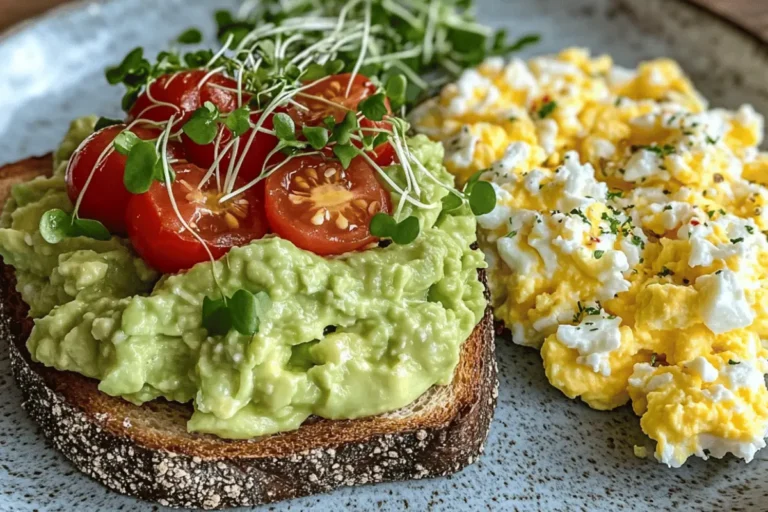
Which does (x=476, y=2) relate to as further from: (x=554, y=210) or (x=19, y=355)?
(x=19, y=355)

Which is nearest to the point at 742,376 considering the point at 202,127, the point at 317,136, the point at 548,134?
the point at 548,134

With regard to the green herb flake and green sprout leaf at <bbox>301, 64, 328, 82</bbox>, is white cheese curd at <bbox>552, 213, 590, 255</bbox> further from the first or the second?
green sprout leaf at <bbox>301, 64, 328, 82</bbox>

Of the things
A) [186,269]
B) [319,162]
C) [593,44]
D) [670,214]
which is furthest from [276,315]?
[593,44]

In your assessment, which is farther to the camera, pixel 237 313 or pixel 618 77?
pixel 618 77

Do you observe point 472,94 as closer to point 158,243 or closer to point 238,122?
point 238,122

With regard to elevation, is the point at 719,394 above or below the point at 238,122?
below

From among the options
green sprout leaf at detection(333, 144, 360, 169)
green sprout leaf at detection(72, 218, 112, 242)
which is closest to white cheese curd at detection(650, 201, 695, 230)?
green sprout leaf at detection(333, 144, 360, 169)
